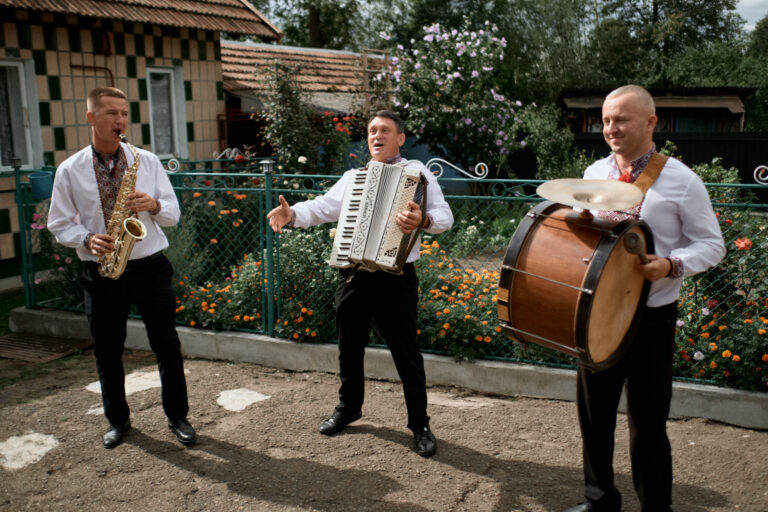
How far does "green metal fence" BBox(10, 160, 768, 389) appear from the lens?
4383 mm

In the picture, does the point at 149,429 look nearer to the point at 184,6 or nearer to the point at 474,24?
the point at 184,6

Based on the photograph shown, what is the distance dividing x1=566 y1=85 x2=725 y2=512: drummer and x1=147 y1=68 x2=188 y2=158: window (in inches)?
294

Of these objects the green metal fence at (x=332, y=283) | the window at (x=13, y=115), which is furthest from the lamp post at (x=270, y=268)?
the window at (x=13, y=115)

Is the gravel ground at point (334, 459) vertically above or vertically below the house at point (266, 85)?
below

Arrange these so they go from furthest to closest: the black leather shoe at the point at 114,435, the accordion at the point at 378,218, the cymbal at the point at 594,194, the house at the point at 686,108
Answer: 1. the house at the point at 686,108
2. the black leather shoe at the point at 114,435
3. the accordion at the point at 378,218
4. the cymbal at the point at 594,194

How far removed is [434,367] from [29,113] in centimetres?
561

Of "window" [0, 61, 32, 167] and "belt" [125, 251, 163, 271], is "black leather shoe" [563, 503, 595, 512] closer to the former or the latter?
"belt" [125, 251, 163, 271]

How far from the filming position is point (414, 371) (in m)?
3.86

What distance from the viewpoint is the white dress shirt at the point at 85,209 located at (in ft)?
12.5

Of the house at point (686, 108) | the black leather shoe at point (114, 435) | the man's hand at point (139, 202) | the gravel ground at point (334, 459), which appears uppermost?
the house at point (686, 108)

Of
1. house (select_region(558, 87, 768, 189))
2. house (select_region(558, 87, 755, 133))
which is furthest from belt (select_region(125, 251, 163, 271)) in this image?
house (select_region(558, 87, 755, 133))

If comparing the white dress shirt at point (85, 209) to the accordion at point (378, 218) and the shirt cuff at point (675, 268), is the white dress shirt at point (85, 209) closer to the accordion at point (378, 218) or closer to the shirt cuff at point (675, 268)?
the accordion at point (378, 218)

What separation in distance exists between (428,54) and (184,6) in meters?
4.75

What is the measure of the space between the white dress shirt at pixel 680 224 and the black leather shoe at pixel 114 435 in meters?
2.87
